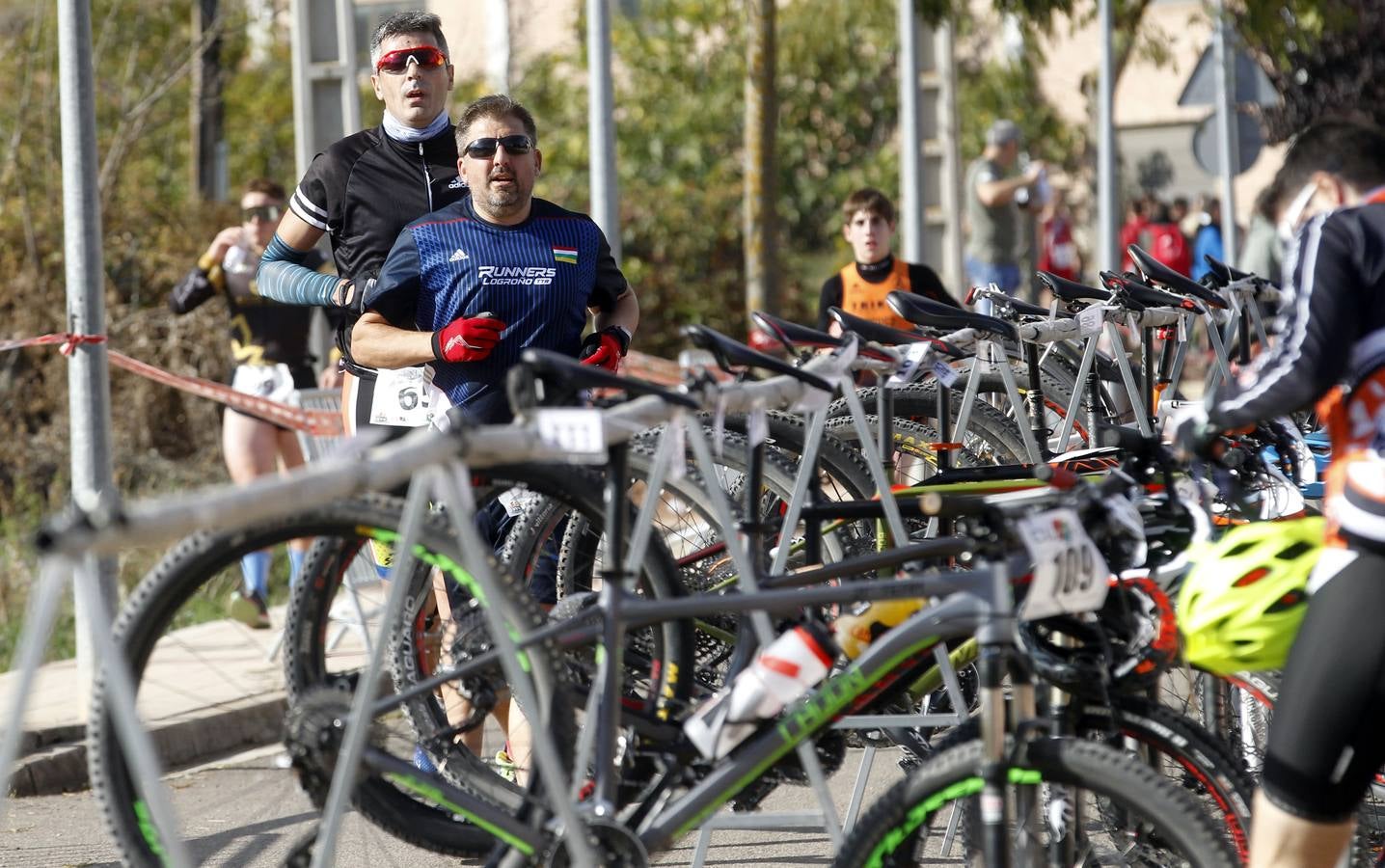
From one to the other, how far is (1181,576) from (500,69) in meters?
18.4

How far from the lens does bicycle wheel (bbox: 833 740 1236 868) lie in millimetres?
3291

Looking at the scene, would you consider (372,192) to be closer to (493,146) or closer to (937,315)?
(493,146)

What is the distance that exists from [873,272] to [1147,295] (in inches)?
112

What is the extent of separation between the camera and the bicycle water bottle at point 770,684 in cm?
366

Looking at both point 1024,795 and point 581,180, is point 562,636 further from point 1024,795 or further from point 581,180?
point 581,180

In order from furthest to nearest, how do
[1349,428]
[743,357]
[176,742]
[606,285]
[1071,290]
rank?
1. [176,742]
2. [1071,290]
3. [606,285]
4. [743,357]
5. [1349,428]

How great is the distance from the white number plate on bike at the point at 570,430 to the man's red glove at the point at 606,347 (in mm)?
1695

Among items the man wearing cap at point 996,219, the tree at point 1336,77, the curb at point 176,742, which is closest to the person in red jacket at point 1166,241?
the man wearing cap at point 996,219

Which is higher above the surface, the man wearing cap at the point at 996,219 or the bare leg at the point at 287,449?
the man wearing cap at the point at 996,219

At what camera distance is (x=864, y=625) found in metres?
4.03

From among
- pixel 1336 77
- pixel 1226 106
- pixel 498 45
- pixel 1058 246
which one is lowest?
pixel 1058 246

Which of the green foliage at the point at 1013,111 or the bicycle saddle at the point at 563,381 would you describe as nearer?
the bicycle saddle at the point at 563,381

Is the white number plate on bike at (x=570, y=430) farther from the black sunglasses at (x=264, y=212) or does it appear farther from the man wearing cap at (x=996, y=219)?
the man wearing cap at (x=996, y=219)

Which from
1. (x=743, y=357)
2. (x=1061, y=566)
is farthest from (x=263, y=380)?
(x=1061, y=566)
